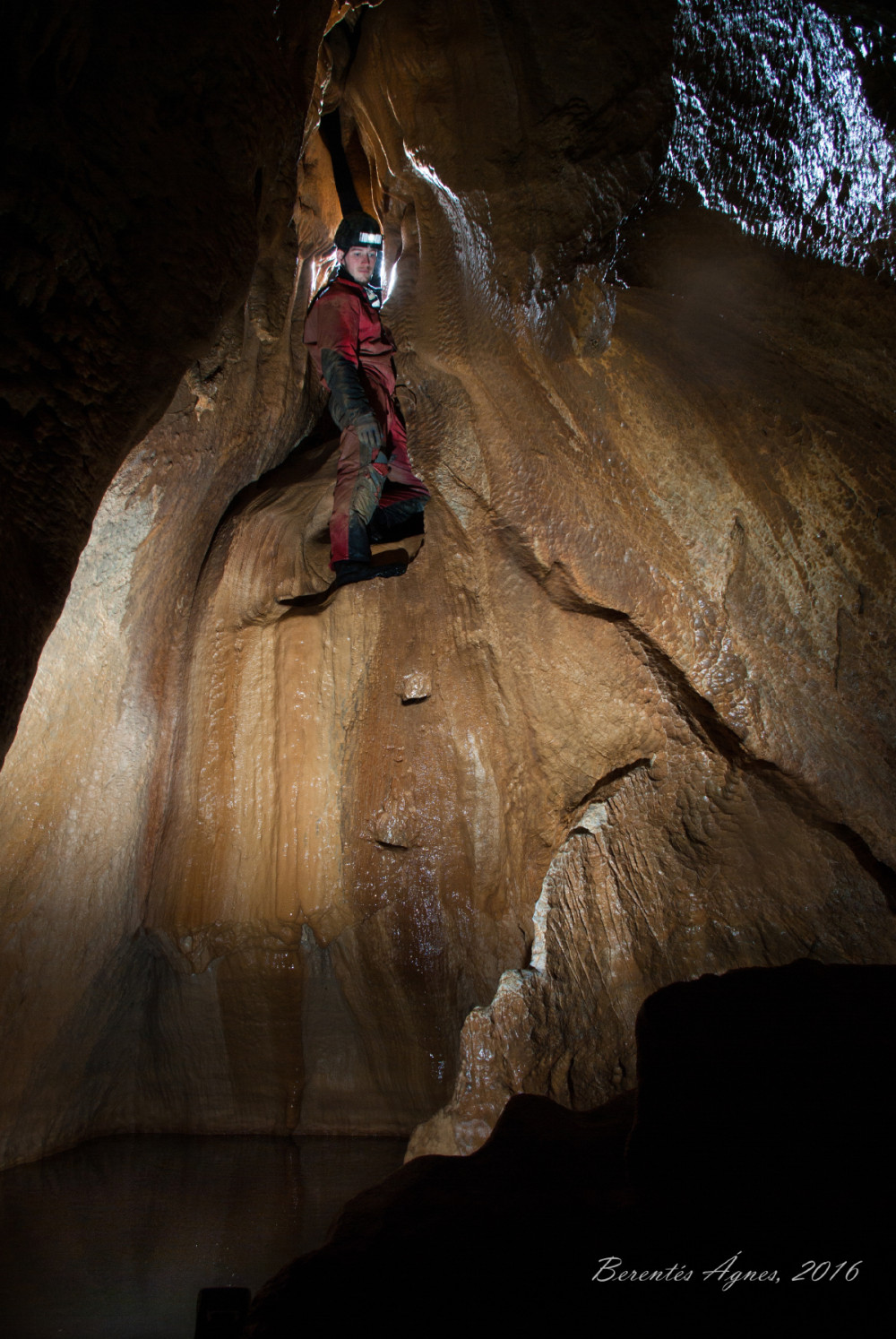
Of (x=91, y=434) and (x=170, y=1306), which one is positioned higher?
(x=91, y=434)

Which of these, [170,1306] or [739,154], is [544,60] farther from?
[170,1306]

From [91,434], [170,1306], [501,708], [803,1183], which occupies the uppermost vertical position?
[91,434]

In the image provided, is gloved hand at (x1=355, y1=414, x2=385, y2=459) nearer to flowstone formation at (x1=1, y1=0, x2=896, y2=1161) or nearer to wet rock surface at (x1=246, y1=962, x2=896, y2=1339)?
flowstone formation at (x1=1, y1=0, x2=896, y2=1161)

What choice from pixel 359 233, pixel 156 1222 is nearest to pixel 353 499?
pixel 359 233

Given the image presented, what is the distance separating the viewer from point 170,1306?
7.97 ft

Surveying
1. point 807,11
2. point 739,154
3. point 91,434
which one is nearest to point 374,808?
point 91,434

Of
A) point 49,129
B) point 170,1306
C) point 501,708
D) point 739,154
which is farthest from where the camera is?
point 501,708

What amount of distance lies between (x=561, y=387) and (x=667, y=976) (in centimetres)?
277

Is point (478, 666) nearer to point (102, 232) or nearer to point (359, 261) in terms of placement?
point (359, 261)

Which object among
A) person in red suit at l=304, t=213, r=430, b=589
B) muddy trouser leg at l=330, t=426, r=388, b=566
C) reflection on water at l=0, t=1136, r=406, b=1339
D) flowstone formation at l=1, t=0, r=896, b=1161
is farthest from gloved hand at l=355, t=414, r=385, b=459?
reflection on water at l=0, t=1136, r=406, b=1339

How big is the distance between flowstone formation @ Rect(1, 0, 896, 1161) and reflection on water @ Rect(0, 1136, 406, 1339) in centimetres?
35

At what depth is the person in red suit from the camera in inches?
165

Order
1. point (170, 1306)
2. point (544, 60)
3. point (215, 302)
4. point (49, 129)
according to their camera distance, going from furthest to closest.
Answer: point (544, 60) < point (215, 302) < point (170, 1306) < point (49, 129)

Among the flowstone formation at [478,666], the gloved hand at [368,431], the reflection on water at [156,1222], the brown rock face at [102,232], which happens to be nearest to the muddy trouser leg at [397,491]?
the flowstone formation at [478,666]
